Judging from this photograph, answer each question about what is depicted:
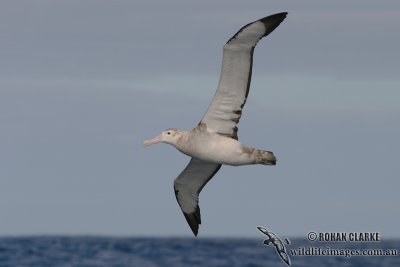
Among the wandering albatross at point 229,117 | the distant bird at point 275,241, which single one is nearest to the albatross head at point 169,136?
the wandering albatross at point 229,117

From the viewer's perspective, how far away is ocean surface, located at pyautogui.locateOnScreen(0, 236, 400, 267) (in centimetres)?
8225

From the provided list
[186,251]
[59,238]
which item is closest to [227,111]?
[186,251]

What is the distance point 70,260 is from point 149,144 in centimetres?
5886

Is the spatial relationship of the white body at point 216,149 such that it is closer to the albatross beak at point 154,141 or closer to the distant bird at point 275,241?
the albatross beak at point 154,141

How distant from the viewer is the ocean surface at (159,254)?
8225cm

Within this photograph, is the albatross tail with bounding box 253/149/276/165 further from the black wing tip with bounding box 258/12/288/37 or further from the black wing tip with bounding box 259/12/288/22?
the black wing tip with bounding box 259/12/288/22

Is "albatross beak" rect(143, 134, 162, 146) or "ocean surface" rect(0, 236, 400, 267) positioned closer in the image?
"albatross beak" rect(143, 134, 162, 146)

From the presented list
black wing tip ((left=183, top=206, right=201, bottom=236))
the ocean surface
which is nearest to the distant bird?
black wing tip ((left=183, top=206, right=201, bottom=236))

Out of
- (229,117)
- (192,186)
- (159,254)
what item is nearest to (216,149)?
(229,117)

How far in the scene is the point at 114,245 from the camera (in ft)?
331

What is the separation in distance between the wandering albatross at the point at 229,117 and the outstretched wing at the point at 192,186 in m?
2.43

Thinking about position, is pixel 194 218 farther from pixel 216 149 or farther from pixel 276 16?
pixel 276 16

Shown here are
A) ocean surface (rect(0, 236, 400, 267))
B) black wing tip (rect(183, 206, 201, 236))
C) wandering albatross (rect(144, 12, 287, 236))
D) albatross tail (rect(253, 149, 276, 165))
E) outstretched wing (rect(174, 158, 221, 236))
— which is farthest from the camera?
ocean surface (rect(0, 236, 400, 267))

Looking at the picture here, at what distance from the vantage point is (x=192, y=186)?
28844mm
